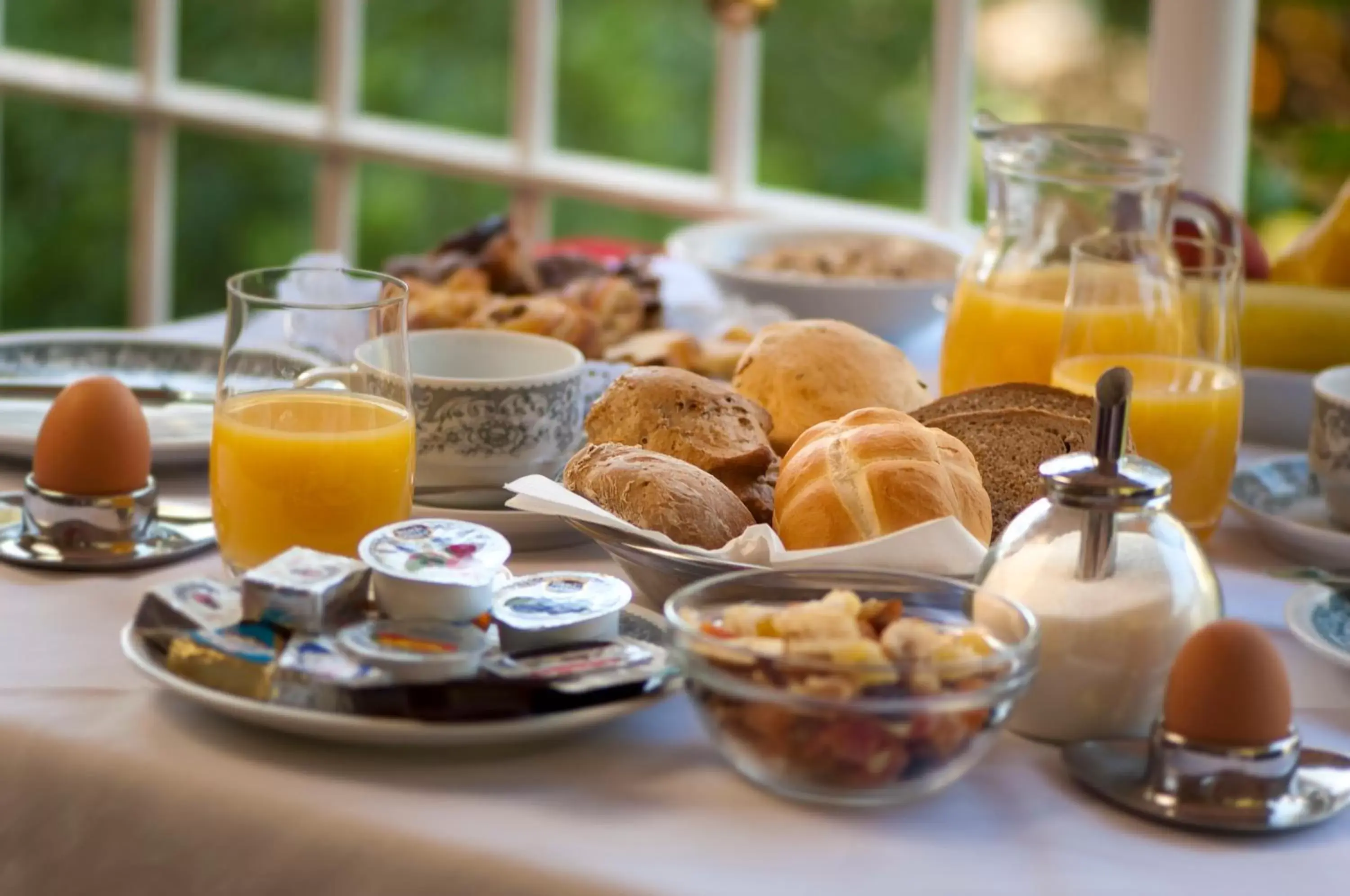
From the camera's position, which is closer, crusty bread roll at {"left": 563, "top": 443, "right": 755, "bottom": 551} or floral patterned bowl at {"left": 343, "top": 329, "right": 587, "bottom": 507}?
crusty bread roll at {"left": 563, "top": 443, "right": 755, "bottom": 551}

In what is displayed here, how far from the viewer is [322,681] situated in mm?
695

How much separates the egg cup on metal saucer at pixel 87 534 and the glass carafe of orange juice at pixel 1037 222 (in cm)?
62

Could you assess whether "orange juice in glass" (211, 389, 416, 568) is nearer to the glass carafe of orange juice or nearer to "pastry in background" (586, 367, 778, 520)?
"pastry in background" (586, 367, 778, 520)

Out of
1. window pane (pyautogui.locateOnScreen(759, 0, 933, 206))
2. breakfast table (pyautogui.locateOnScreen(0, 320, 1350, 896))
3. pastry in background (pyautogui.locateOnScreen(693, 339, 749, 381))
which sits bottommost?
breakfast table (pyautogui.locateOnScreen(0, 320, 1350, 896))

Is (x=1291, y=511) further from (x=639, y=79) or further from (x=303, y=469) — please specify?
(x=639, y=79)

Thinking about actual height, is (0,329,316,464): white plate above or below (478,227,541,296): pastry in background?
below

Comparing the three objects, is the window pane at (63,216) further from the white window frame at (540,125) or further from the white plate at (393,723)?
the white plate at (393,723)

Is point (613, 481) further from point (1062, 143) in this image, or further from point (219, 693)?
point (1062, 143)

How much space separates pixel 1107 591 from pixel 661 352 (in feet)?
2.18

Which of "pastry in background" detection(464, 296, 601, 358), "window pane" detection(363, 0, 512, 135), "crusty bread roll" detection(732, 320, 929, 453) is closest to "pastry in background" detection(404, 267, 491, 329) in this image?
"pastry in background" detection(464, 296, 601, 358)

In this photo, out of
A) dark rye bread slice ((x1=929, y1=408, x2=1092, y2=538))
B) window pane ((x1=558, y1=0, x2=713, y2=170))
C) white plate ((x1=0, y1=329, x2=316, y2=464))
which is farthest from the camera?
window pane ((x1=558, y1=0, x2=713, y2=170))

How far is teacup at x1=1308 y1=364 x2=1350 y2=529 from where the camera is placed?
109 cm

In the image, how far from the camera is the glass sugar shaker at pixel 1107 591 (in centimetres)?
74

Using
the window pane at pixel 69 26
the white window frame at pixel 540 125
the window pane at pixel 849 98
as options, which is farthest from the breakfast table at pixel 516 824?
the window pane at pixel 69 26
